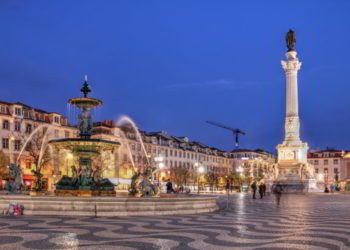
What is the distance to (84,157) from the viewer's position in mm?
26359

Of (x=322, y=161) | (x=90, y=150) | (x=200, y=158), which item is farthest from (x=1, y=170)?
(x=322, y=161)

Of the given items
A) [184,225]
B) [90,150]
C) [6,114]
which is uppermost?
[6,114]

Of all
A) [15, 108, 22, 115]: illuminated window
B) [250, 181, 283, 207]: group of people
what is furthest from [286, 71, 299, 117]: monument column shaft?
[15, 108, 22, 115]: illuminated window

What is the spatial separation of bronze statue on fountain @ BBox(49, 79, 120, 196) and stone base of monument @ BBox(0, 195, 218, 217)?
396 cm

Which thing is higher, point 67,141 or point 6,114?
point 6,114

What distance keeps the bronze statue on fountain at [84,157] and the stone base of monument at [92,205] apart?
396cm

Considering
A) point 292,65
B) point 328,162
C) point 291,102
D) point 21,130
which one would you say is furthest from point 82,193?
point 328,162

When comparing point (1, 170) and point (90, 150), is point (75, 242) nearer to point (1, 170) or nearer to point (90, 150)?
point (90, 150)

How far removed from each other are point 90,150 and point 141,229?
446 inches

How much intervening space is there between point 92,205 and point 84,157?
667cm

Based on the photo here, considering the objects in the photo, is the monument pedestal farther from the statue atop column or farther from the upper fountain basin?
the upper fountain basin

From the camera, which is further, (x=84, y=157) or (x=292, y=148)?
(x=292, y=148)

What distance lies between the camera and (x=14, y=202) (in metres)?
20.6

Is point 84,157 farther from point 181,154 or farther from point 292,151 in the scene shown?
point 181,154
